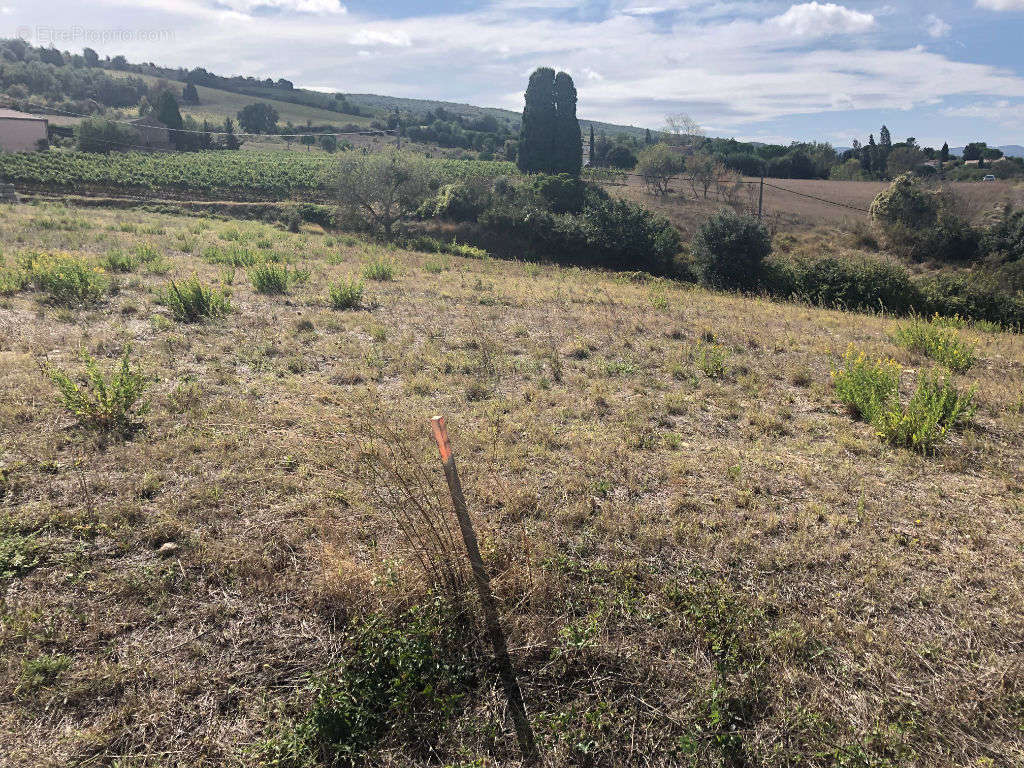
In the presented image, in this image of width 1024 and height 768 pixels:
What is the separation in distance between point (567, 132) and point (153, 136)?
45259 mm

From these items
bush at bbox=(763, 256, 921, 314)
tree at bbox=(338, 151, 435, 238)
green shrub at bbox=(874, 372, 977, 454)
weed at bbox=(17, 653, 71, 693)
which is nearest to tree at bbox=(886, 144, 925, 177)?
bush at bbox=(763, 256, 921, 314)

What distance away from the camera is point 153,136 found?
60.4 meters

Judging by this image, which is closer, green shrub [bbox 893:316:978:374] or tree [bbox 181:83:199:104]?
green shrub [bbox 893:316:978:374]

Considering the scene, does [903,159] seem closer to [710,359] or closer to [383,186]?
A: [383,186]

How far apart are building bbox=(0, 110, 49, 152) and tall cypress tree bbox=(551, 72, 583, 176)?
4746 centimetres

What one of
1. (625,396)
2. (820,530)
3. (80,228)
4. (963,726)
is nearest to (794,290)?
(625,396)

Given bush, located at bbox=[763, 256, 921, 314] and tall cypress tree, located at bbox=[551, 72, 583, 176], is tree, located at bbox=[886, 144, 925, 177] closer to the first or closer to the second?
tall cypress tree, located at bbox=[551, 72, 583, 176]

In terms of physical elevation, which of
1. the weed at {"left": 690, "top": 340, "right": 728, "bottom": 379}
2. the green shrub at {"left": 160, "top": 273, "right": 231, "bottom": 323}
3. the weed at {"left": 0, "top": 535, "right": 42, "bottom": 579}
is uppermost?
the green shrub at {"left": 160, "top": 273, "right": 231, "bottom": 323}

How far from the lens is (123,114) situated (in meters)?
74.1

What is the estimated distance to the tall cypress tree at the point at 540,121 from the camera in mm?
55000

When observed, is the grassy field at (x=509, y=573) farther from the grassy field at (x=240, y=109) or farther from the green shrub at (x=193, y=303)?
the grassy field at (x=240, y=109)

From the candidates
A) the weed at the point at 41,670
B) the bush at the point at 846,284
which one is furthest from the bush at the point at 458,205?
the weed at the point at 41,670

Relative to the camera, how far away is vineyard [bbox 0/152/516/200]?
36.5 m

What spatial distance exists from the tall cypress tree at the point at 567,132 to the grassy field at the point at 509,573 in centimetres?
5213
